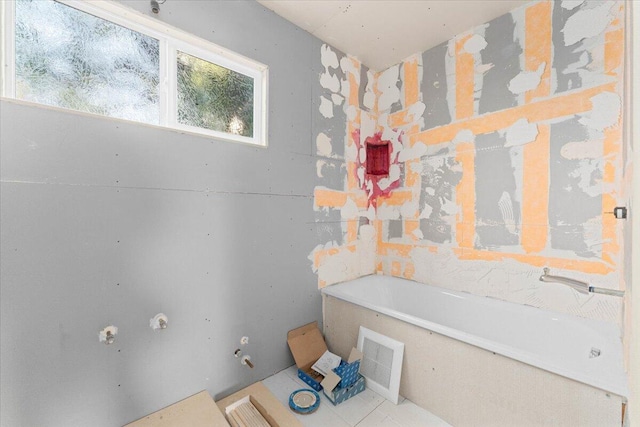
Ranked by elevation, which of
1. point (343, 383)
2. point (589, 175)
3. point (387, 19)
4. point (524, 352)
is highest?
point (387, 19)

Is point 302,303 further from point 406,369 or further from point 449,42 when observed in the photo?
point 449,42

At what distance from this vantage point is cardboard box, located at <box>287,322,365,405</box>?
165 cm

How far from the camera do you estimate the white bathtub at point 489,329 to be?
1.14m

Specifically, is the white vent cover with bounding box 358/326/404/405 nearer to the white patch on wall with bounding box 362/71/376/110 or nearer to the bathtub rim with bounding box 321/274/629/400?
the bathtub rim with bounding box 321/274/629/400

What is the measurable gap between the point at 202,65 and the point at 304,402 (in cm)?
224

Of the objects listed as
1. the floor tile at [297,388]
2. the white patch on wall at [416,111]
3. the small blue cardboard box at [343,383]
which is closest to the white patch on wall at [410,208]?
the white patch on wall at [416,111]

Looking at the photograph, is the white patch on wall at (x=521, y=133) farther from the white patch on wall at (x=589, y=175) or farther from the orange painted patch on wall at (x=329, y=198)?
the orange painted patch on wall at (x=329, y=198)

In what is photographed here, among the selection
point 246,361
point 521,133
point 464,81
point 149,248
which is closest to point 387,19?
point 464,81

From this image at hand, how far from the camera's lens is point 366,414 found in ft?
5.06

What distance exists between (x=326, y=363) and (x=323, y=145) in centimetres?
175

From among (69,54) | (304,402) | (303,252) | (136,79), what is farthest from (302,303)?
(69,54)

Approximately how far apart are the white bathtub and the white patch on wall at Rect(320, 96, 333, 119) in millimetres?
1514

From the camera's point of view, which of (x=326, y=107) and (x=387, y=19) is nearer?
(x=387, y=19)

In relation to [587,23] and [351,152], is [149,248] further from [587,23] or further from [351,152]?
[587,23]
